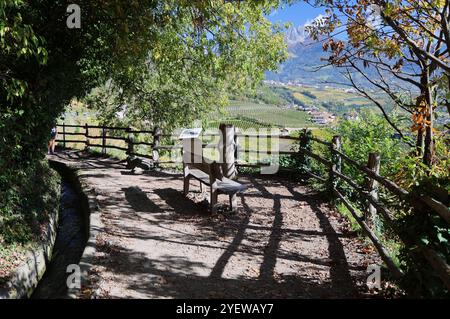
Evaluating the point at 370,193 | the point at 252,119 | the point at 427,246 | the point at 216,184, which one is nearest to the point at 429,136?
the point at 370,193

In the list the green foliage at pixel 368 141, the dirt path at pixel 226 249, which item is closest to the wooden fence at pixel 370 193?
the dirt path at pixel 226 249

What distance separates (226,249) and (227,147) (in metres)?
4.20

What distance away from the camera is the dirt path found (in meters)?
4.45

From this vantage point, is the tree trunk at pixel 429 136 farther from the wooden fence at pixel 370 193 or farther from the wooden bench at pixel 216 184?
the wooden bench at pixel 216 184

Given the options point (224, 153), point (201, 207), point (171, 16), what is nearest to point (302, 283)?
point (201, 207)

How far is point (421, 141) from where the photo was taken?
679 cm

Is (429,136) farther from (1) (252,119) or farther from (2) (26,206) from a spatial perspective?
(1) (252,119)

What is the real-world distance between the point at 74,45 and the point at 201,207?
192 inches

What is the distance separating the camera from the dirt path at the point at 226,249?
4.45 meters

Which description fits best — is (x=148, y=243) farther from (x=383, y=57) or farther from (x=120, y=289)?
(x=383, y=57)

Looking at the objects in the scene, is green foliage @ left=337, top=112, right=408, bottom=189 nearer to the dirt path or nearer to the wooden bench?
the dirt path

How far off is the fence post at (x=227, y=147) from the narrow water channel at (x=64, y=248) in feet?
→ 11.9

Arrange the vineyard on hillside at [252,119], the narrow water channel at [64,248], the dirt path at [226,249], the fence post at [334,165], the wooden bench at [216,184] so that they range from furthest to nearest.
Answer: the vineyard on hillside at [252,119] < the fence post at [334,165] < the wooden bench at [216,184] < the narrow water channel at [64,248] < the dirt path at [226,249]

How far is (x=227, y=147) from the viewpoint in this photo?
9.52 metres
